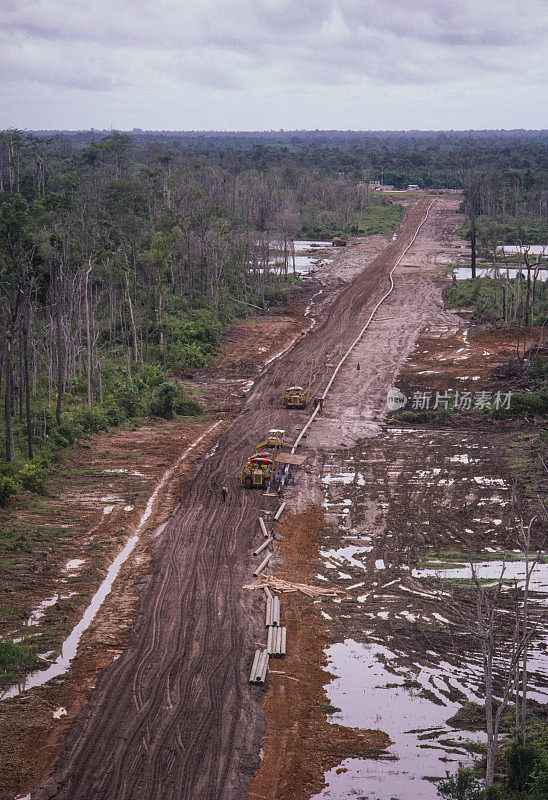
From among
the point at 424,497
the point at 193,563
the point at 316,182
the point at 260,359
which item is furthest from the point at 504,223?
the point at 193,563

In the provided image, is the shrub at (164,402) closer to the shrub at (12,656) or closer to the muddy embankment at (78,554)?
the muddy embankment at (78,554)

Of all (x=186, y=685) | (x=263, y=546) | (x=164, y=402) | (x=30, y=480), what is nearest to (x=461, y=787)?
(x=186, y=685)

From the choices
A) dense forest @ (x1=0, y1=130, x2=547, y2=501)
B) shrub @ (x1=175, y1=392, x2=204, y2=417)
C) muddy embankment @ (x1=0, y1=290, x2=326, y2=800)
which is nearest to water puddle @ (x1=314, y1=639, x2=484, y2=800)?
muddy embankment @ (x1=0, y1=290, x2=326, y2=800)

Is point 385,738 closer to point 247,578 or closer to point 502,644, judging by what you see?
point 502,644

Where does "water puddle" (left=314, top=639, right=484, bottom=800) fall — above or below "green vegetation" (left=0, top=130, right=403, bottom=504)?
below

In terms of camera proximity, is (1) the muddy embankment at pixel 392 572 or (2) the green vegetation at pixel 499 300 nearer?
(1) the muddy embankment at pixel 392 572

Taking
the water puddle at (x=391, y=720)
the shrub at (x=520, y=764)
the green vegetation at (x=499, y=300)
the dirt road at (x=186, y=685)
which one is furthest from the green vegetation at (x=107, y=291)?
the shrub at (x=520, y=764)

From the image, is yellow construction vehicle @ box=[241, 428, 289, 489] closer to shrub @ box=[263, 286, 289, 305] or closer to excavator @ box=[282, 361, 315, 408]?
excavator @ box=[282, 361, 315, 408]
